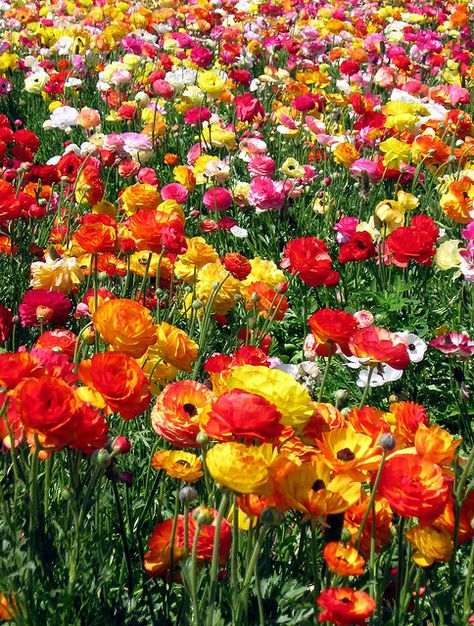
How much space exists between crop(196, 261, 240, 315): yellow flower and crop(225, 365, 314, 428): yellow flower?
37.7 inches

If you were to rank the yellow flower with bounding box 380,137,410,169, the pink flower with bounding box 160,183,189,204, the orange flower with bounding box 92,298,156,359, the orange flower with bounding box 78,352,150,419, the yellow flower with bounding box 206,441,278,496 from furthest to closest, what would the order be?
the yellow flower with bounding box 380,137,410,169
the pink flower with bounding box 160,183,189,204
the orange flower with bounding box 92,298,156,359
the orange flower with bounding box 78,352,150,419
the yellow flower with bounding box 206,441,278,496

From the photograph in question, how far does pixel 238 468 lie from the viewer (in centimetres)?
110

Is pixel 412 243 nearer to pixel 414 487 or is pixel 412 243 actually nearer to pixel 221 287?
pixel 221 287

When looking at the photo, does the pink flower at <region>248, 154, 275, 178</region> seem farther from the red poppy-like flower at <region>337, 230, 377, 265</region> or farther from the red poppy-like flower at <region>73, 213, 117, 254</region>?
the red poppy-like flower at <region>73, 213, 117, 254</region>

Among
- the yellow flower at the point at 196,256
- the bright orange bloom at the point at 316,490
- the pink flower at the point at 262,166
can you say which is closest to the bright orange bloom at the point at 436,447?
the bright orange bloom at the point at 316,490

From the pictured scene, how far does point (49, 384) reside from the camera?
1199 millimetres

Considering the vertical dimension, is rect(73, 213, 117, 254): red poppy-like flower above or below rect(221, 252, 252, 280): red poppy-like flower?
above

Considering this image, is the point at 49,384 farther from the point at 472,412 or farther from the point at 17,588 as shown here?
the point at 472,412

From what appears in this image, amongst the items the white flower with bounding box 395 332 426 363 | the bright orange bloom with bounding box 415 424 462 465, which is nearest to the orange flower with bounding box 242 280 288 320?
the white flower with bounding box 395 332 426 363

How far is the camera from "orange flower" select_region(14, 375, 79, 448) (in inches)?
46.3

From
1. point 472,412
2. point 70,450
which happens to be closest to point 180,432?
point 70,450

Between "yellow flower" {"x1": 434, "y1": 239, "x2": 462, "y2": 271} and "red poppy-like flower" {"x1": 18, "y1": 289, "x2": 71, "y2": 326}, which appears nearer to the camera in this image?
"red poppy-like flower" {"x1": 18, "y1": 289, "x2": 71, "y2": 326}

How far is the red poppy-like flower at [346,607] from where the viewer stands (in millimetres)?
1146

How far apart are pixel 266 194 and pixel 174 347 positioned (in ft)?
5.70
